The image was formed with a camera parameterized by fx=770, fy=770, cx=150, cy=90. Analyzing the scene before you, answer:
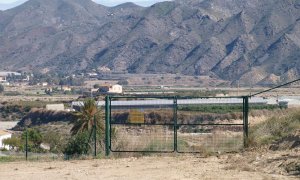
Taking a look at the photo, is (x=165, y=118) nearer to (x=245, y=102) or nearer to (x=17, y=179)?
(x=245, y=102)

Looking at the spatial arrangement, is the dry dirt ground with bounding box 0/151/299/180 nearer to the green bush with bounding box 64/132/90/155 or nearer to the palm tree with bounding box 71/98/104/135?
the green bush with bounding box 64/132/90/155

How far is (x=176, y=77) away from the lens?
180 meters

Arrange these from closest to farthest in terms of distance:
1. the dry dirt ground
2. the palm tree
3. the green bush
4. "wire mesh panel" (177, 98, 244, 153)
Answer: the dry dirt ground < "wire mesh panel" (177, 98, 244, 153) < the green bush < the palm tree

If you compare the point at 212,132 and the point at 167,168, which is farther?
the point at 212,132

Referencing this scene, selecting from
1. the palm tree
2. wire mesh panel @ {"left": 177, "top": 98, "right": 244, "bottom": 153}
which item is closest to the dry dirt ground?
wire mesh panel @ {"left": 177, "top": 98, "right": 244, "bottom": 153}

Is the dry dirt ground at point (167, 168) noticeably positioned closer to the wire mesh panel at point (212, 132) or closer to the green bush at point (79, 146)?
the wire mesh panel at point (212, 132)

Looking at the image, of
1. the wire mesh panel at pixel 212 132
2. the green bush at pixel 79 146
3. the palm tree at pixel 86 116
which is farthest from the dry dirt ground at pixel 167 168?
the palm tree at pixel 86 116

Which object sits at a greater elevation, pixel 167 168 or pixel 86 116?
pixel 86 116

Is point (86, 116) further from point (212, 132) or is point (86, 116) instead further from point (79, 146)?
point (79, 146)

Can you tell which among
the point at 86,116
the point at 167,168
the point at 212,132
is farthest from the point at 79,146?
the point at 86,116

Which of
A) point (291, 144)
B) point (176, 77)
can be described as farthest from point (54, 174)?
point (176, 77)

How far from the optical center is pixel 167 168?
18109 millimetres

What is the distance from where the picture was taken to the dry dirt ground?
1670cm

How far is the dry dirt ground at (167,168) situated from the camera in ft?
54.8
